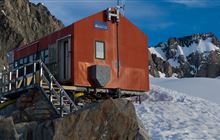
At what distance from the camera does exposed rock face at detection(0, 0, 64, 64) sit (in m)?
116

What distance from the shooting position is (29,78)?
2458 cm

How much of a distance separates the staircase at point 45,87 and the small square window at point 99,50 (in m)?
3.14

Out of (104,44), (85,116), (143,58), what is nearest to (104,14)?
(104,44)

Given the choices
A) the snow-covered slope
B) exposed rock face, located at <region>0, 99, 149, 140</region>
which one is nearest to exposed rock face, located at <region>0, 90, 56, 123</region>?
exposed rock face, located at <region>0, 99, 149, 140</region>

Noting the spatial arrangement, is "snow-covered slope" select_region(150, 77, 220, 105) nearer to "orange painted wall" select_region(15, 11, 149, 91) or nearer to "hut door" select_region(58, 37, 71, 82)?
"orange painted wall" select_region(15, 11, 149, 91)

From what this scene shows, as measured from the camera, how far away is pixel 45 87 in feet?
71.2

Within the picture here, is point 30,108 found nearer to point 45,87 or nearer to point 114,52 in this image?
point 45,87

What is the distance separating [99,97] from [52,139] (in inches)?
402

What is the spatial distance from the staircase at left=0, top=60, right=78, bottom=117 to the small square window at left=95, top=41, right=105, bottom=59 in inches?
123

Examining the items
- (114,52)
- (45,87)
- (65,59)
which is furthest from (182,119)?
(45,87)

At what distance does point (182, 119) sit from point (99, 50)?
242 inches

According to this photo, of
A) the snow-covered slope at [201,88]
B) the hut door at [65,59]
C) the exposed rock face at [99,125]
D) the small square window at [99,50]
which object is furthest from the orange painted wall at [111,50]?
the snow-covered slope at [201,88]

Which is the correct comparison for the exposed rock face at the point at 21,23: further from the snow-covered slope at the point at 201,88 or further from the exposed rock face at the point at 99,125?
the exposed rock face at the point at 99,125

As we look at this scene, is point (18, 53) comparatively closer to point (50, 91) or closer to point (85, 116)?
point (50, 91)
